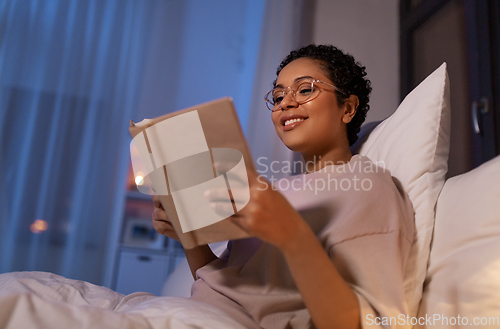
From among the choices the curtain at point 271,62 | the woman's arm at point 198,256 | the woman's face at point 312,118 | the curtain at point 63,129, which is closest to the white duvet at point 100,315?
the woman's arm at point 198,256

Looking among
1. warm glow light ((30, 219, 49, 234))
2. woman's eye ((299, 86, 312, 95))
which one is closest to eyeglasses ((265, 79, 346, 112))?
woman's eye ((299, 86, 312, 95))

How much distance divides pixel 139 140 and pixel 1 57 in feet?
7.13

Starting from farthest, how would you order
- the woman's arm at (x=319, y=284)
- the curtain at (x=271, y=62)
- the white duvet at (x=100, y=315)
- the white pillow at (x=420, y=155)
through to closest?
the curtain at (x=271, y=62) < the white pillow at (x=420, y=155) < the woman's arm at (x=319, y=284) < the white duvet at (x=100, y=315)

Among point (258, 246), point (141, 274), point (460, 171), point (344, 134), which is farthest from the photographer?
point (141, 274)

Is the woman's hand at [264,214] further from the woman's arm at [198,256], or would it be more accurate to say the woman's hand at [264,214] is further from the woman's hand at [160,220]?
the woman's arm at [198,256]

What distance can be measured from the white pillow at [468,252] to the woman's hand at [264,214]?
1.00ft

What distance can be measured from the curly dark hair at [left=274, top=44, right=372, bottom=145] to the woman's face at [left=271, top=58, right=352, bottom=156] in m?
0.03

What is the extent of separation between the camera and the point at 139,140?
0.62 m

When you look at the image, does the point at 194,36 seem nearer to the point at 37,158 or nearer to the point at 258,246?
the point at 37,158

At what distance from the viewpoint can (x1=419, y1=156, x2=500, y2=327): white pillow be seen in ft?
1.88

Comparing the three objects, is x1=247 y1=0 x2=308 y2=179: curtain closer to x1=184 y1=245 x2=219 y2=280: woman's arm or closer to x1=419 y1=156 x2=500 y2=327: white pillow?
x1=184 y1=245 x2=219 y2=280: woman's arm

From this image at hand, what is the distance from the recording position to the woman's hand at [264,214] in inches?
20.4

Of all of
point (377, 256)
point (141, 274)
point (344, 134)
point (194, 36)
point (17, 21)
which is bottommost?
point (141, 274)

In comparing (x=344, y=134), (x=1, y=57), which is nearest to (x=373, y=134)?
(x=344, y=134)
